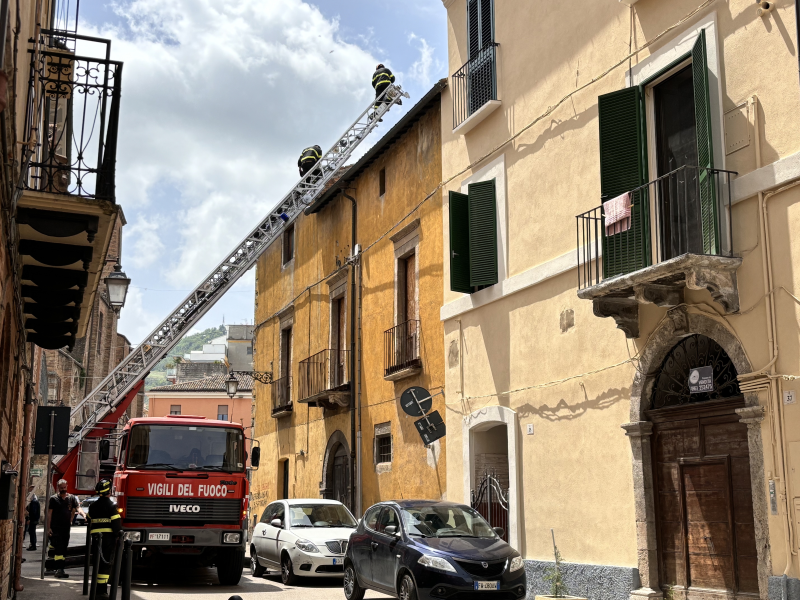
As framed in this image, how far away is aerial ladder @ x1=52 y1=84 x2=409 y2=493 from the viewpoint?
79.0 feet

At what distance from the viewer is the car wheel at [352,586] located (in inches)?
493

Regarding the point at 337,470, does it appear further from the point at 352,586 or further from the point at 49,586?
the point at 352,586

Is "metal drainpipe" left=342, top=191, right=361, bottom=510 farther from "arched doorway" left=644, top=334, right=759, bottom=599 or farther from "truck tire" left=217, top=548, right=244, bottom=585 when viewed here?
"arched doorway" left=644, top=334, right=759, bottom=599

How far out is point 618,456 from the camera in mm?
11375

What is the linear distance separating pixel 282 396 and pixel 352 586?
13334 mm

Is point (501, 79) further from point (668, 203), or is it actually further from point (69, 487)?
point (69, 487)

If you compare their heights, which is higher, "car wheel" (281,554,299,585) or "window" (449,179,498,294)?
"window" (449,179,498,294)

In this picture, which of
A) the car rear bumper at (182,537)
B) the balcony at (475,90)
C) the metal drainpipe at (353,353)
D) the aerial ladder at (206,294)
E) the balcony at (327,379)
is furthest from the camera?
the aerial ladder at (206,294)

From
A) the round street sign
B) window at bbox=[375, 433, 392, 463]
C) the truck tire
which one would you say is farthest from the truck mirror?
window at bbox=[375, 433, 392, 463]

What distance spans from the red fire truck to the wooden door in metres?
7.15

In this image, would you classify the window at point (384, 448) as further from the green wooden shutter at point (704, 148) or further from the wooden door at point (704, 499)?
the green wooden shutter at point (704, 148)

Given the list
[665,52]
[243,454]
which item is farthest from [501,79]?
[243,454]

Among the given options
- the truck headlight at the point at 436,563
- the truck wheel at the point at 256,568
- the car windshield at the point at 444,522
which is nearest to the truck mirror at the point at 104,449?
the truck wheel at the point at 256,568

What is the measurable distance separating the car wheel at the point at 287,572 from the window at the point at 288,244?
11.9m
